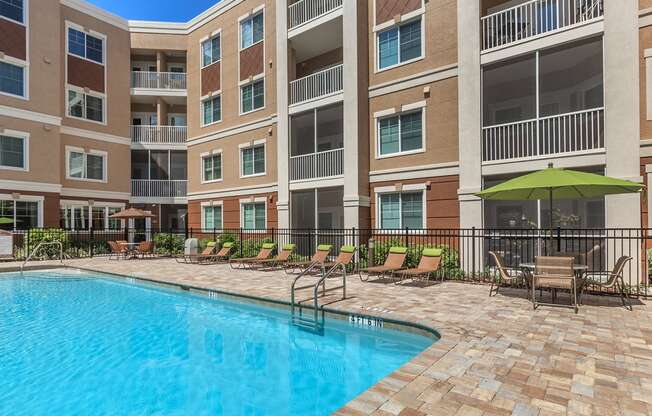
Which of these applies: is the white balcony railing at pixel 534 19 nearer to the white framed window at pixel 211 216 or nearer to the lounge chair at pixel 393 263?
the lounge chair at pixel 393 263

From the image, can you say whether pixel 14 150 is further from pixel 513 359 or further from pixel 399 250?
pixel 513 359

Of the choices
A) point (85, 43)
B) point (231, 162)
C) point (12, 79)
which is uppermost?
point (85, 43)

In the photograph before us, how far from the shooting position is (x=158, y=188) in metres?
27.4

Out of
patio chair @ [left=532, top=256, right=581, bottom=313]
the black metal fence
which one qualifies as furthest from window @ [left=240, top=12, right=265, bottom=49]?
patio chair @ [left=532, top=256, right=581, bottom=313]

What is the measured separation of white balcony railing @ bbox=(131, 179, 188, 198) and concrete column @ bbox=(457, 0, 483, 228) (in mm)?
20341

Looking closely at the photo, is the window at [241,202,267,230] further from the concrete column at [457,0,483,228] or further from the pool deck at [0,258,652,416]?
the pool deck at [0,258,652,416]

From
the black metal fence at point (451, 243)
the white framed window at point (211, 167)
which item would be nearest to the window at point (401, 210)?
the black metal fence at point (451, 243)

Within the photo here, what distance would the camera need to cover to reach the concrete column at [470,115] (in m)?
13.1

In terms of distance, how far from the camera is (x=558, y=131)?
12.0 m

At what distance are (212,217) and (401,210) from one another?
12426 millimetres

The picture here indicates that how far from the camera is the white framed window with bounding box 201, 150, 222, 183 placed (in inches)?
887

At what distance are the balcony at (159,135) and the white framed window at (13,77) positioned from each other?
687cm

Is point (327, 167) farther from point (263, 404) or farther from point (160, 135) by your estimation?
point (160, 135)

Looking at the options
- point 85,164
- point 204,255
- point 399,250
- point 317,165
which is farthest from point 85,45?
point 399,250
